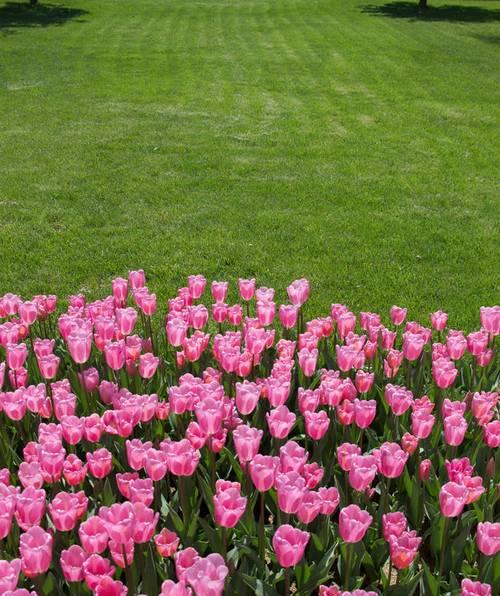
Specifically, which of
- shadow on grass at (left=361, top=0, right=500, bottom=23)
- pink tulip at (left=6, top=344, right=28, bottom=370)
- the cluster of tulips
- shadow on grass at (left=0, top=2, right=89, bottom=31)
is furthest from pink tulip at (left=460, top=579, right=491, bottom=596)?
shadow on grass at (left=361, top=0, right=500, bottom=23)

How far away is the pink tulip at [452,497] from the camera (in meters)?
2.31

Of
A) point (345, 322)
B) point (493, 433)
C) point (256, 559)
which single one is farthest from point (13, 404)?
point (493, 433)

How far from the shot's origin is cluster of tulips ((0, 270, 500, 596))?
2.18 meters

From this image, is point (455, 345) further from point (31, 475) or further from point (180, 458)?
point (31, 475)

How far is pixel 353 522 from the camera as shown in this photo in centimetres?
216

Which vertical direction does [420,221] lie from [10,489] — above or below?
below

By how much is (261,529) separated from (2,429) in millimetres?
1322

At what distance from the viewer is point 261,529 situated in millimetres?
2523

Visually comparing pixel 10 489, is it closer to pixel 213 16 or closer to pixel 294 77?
pixel 294 77

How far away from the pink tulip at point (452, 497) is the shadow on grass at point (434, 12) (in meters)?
26.2

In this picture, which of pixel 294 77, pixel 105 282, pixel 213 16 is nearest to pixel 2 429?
pixel 105 282

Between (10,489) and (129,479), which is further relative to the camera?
(129,479)

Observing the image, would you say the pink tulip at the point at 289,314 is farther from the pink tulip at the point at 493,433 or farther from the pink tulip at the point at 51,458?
the pink tulip at the point at 51,458

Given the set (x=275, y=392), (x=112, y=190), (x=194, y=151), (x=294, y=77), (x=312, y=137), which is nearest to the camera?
(x=275, y=392)
